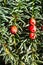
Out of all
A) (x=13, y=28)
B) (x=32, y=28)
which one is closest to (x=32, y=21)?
(x=32, y=28)

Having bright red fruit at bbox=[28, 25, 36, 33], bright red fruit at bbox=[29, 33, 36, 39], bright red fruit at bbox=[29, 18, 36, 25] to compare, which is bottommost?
bright red fruit at bbox=[29, 33, 36, 39]

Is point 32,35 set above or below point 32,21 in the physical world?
below

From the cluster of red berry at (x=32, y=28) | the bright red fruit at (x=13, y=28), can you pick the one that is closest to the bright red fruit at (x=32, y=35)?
the cluster of red berry at (x=32, y=28)

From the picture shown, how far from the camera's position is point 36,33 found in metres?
2.13

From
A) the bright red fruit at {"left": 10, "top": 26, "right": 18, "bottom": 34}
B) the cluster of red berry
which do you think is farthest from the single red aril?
the bright red fruit at {"left": 10, "top": 26, "right": 18, "bottom": 34}

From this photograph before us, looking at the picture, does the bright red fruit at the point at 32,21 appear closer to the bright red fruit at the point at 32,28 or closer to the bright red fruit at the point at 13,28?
the bright red fruit at the point at 32,28

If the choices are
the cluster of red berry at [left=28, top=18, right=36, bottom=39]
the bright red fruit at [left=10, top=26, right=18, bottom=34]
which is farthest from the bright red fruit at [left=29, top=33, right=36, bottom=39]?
the bright red fruit at [left=10, top=26, right=18, bottom=34]

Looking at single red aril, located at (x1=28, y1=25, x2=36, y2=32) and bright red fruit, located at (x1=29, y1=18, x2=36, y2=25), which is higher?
bright red fruit, located at (x1=29, y1=18, x2=36, y2=25)

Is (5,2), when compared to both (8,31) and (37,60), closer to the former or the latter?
(8,31)

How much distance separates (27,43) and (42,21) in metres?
0.24

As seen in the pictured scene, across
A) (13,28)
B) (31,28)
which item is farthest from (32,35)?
(13,28)

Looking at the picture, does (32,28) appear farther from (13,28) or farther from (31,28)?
(13,28)

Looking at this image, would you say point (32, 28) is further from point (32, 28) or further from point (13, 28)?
point (13, 28)

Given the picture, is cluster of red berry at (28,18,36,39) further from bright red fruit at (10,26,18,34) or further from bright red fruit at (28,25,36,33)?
bright red fruit at (10,26,18,34)
